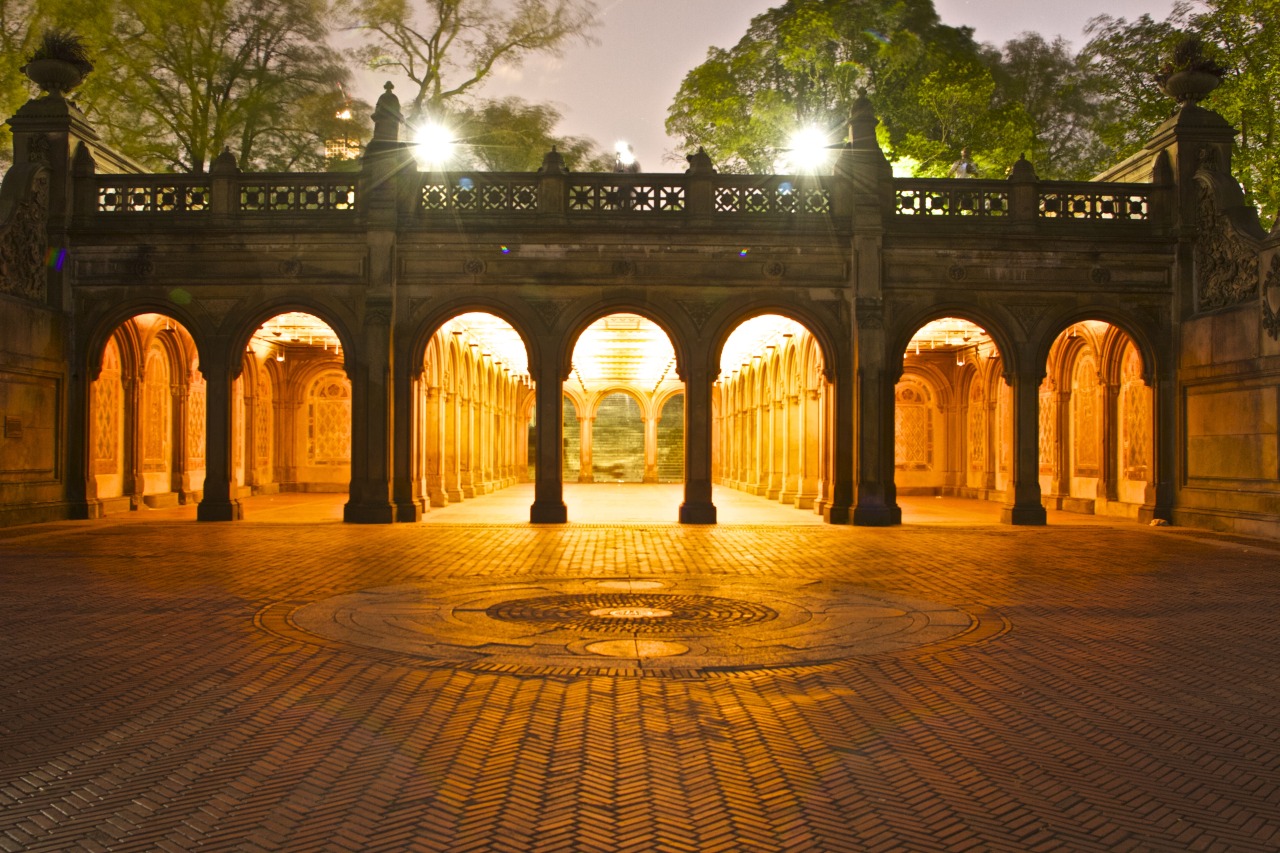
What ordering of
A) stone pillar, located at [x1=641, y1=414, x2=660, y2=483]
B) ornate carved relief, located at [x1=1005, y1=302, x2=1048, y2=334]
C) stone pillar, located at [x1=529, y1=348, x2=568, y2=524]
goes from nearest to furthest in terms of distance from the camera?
stone pillar, located at [x1=529, y1=348, x2=568, y2=524] → ornate carved relief, located at [x1=1005, y1=302, x2=1048, y2=334] → stone pillar, located at [x1=641, y1=414, x2=660, y2=483]

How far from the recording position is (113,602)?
32.1 ft

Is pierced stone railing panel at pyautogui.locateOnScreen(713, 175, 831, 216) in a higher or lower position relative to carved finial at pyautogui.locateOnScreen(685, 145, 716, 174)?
lower

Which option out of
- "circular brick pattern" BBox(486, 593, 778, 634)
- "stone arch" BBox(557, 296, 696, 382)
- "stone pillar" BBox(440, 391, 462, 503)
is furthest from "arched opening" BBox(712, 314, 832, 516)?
"circular brick pattern" BBox(486, 593, 778, 634)

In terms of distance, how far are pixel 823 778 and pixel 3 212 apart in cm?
1967

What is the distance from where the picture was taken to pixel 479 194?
20641mm

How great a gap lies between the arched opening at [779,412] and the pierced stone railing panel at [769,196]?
2.47 meters

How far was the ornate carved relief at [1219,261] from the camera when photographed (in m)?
18.5

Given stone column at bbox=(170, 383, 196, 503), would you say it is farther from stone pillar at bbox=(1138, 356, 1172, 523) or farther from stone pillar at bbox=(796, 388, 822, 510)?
stone pillar at bbox=(1138, 356, 1172, 523)

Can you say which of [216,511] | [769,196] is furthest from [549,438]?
[216,511]

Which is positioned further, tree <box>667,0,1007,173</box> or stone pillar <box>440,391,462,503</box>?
tree <box>667,0,1007,173</box>

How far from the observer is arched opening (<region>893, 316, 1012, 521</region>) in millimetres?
29109

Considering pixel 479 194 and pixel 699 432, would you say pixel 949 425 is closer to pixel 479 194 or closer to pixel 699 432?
pixel 699 432

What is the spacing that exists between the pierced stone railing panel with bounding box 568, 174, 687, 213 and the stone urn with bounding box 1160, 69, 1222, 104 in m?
9.74

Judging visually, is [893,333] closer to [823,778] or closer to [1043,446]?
[1043,446]
